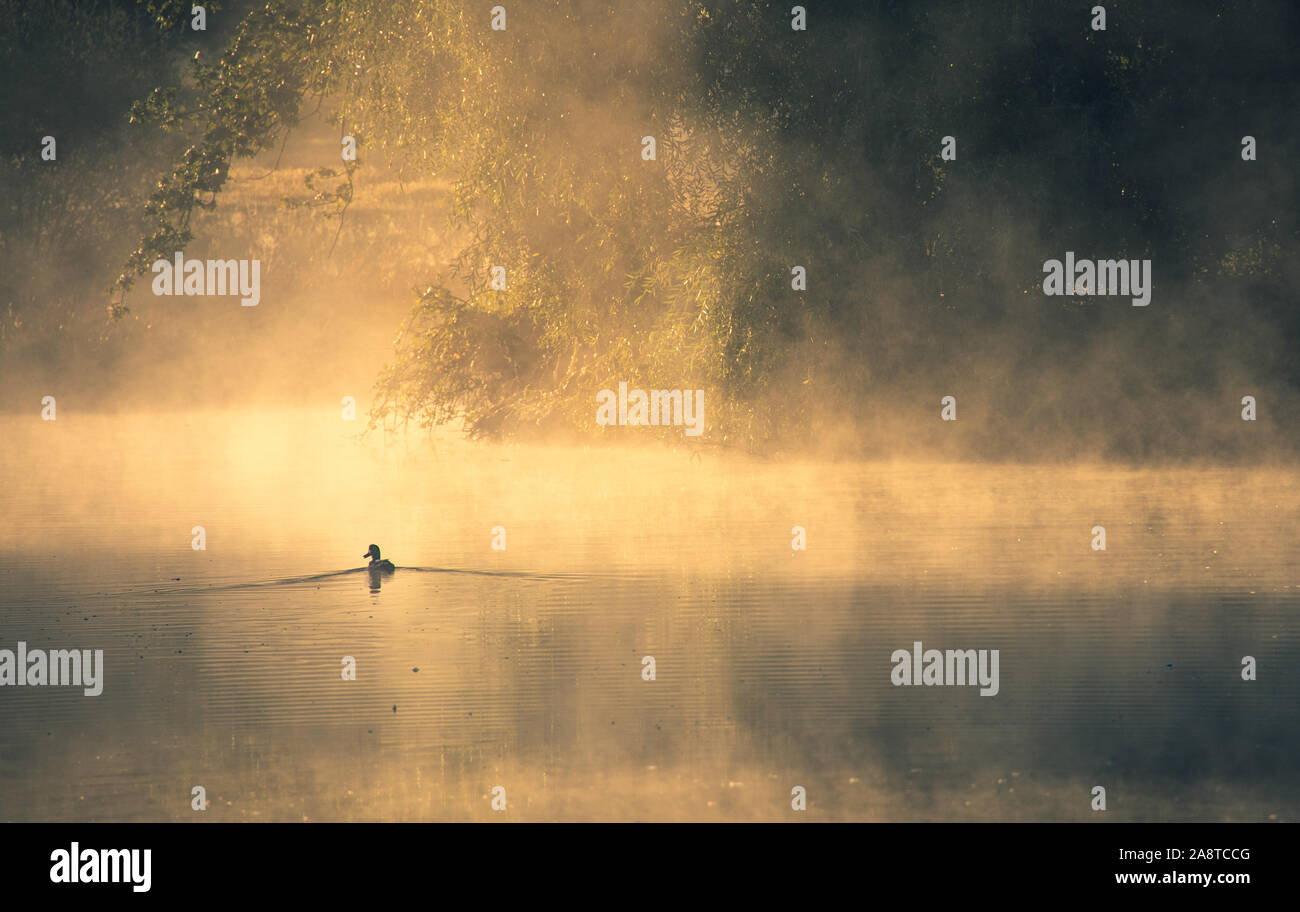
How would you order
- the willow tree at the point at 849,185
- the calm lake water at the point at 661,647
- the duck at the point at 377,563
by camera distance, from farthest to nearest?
the willow tree at the point at 849,185, the duck at the point at 377,563, the calm lake water at the point at 661,647

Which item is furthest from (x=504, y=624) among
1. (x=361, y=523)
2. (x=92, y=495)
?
(x=92, y=495)

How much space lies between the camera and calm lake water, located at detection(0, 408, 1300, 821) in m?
4.05

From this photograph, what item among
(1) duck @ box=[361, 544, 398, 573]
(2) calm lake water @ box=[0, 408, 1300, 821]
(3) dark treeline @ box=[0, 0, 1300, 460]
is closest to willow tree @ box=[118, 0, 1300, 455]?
(3) dark treeline @ box=[0, 0, 1300, 460]

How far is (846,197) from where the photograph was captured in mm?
9719

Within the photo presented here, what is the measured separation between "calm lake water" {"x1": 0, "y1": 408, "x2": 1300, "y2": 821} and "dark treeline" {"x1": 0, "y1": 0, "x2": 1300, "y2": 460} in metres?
1.20

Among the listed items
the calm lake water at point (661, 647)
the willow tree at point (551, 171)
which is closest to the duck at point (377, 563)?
the calm lake water at point (661, 647)

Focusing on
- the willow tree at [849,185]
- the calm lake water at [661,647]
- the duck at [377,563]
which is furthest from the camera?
the willow tree at [849,185]

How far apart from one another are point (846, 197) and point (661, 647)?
507cm

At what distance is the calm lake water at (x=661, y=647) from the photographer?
405 centimetres

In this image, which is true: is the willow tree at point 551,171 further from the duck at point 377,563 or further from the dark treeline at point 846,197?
the duck at point 377,563

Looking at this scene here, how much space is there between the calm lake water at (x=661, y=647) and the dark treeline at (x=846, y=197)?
1.20 meters

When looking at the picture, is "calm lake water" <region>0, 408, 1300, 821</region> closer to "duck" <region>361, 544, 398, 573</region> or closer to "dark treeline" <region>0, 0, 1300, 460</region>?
"duck" <region>361, 544, 398, 573</region>

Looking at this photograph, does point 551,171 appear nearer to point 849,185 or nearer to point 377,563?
point 849,185
